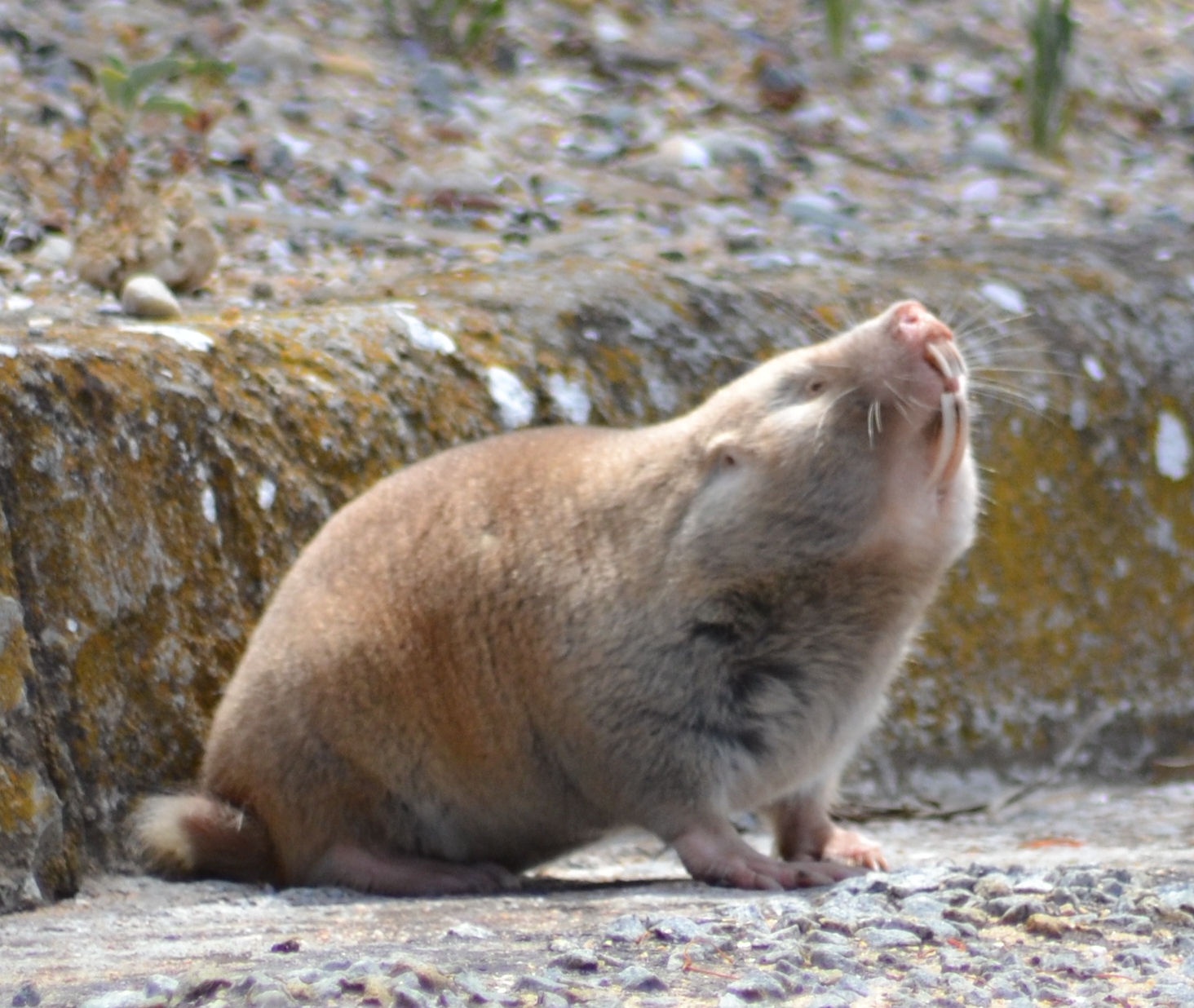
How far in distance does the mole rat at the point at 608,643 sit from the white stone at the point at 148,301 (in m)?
0.97

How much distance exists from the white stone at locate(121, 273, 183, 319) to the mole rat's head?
1731 mm

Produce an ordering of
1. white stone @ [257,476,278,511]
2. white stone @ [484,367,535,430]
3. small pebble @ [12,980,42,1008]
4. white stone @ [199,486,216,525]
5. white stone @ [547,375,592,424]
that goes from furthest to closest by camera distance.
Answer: white stone @ [547,375,592,424] → white stone @ [484,367,535,430] → white stone @ [257,476,278,511] → white stone @ [199,486,216,525] → small pebble @ [12,980,42,1008]

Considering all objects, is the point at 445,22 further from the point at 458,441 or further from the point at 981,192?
the point at 458,441

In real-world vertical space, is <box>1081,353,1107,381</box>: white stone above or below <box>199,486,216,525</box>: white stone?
above

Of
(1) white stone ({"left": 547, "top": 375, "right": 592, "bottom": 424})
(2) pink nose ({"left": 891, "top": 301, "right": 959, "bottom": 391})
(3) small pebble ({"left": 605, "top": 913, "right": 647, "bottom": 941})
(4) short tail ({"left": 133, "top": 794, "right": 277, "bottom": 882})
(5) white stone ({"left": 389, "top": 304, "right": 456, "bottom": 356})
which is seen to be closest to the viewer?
(3) small pebble ({"left": 605, "top": 913, "right": 647, "bottom": 941})

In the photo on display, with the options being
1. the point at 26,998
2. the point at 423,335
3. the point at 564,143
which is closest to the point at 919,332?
the point at 423,335

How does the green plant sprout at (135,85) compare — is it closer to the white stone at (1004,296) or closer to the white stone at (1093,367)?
the white stone at (1004,296)

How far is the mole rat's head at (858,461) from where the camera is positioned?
3.80m

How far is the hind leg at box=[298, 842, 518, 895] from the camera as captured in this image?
3.97 meters

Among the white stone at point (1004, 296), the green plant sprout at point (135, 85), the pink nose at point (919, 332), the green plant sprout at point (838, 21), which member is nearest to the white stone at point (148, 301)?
the green plant sprout at point (135, 85)

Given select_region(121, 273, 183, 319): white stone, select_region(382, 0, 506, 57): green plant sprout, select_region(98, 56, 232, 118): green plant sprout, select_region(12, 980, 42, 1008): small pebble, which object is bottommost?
select_region(12, 980, 42, 1008): small pebble

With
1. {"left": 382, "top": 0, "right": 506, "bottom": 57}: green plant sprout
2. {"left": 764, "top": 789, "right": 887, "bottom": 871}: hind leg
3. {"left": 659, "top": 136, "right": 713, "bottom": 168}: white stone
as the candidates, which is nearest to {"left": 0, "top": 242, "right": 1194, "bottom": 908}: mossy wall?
{"left": 764, "top": 789, "right": 887, "bottom": 871}: hind leg

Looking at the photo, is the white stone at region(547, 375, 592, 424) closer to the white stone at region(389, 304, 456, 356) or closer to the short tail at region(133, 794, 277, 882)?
the white stone at region(389, 304, 456, 356)

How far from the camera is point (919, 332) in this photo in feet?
12.5
